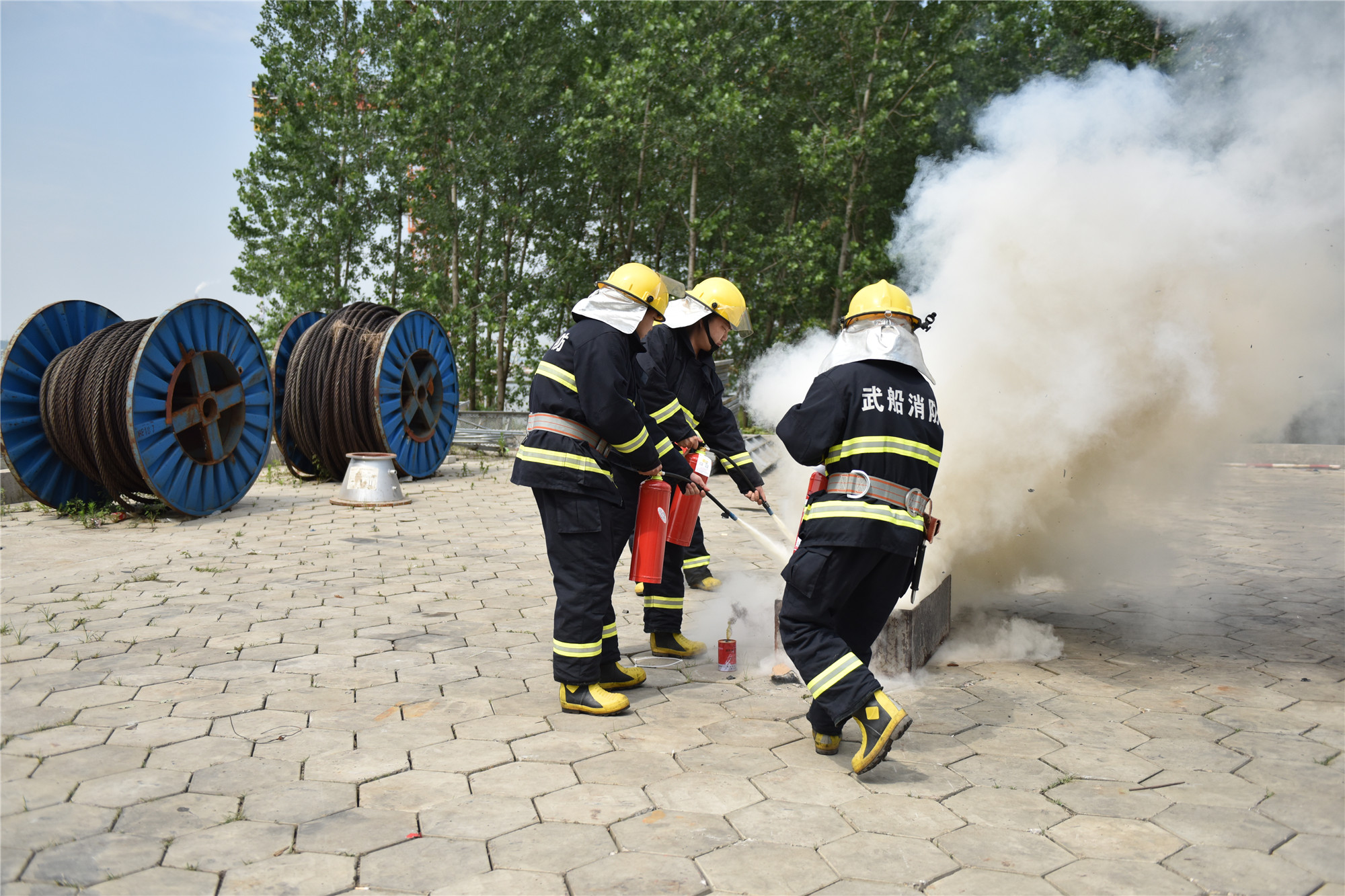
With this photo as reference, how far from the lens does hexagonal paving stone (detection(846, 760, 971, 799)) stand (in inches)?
133

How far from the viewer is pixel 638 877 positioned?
8.94 feet

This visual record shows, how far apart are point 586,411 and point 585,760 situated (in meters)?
1.43

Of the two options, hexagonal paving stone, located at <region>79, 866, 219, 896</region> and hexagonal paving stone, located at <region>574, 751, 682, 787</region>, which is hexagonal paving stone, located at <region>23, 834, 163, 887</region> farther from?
hexagonal paving stone, located at <region>574, 751, 682, 787</region>

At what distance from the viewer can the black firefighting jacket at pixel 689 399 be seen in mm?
5066

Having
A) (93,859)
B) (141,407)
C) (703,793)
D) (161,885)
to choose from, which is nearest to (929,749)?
(703,793)

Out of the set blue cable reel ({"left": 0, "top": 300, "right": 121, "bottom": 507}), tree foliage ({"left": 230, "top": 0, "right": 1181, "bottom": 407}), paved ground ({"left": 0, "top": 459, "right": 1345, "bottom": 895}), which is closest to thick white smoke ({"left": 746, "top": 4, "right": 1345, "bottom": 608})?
paved ground ({"left": 0, "top": 459, "right": 1345, "bottom": 895})

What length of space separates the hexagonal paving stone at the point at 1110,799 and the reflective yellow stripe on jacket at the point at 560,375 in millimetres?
2489

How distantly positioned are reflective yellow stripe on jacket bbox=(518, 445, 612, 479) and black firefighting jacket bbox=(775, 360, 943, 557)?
869 mm

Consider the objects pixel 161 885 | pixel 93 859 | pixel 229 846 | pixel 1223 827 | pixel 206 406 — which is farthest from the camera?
pixel 206 406

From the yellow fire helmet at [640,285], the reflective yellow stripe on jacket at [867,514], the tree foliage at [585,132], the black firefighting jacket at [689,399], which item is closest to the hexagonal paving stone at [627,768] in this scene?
the reflective yellow stripe on jacket at [867,514]

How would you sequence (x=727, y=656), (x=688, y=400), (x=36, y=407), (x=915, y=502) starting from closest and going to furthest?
(x=915, y=502), (x=727, y=656), (x=688, y=400), (x=36, y=407)

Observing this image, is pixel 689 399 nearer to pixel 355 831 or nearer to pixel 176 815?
pixel 355 831

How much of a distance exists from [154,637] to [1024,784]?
441 centimetres

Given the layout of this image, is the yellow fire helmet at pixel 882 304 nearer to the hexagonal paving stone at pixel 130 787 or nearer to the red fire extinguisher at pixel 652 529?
the red fire extinguisher at pixel 652 529
